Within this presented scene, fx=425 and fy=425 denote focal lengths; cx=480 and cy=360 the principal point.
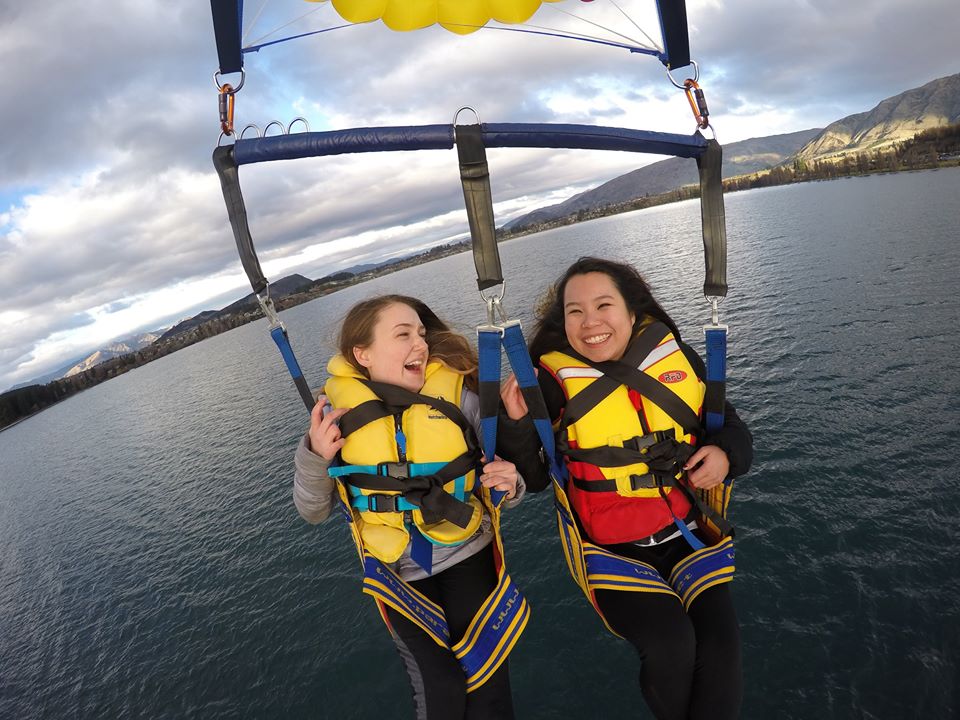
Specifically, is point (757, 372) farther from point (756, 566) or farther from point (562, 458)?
point (562, 458)

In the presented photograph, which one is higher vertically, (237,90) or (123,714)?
(237,90)

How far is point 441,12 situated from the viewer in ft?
13.6

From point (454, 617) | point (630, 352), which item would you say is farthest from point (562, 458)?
point (454, 617)

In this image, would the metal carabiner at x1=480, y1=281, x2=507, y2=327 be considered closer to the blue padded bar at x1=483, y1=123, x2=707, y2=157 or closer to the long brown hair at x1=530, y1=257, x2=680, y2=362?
the blue padded bar at x1=483, y1=123, x2=707, y2=157

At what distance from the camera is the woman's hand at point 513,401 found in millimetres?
3074

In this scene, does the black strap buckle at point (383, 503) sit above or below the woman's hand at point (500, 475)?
below

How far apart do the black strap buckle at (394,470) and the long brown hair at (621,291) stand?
1.45 m

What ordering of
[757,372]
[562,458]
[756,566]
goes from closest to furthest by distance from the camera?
[562,458] < [756,566] < [757,372]

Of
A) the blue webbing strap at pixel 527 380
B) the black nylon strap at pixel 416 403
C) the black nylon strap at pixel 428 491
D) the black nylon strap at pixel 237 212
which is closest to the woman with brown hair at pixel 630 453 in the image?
the blue webbing strap at pixel 527 380

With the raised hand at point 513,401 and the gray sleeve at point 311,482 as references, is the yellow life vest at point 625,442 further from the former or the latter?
the gray sleeve at point 311,482

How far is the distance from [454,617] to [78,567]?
15.9 m

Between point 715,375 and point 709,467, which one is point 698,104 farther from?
point 709,467

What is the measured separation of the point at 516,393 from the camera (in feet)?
10.2

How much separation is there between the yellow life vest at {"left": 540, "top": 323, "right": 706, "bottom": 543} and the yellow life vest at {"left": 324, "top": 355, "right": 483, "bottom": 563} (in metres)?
0.86
